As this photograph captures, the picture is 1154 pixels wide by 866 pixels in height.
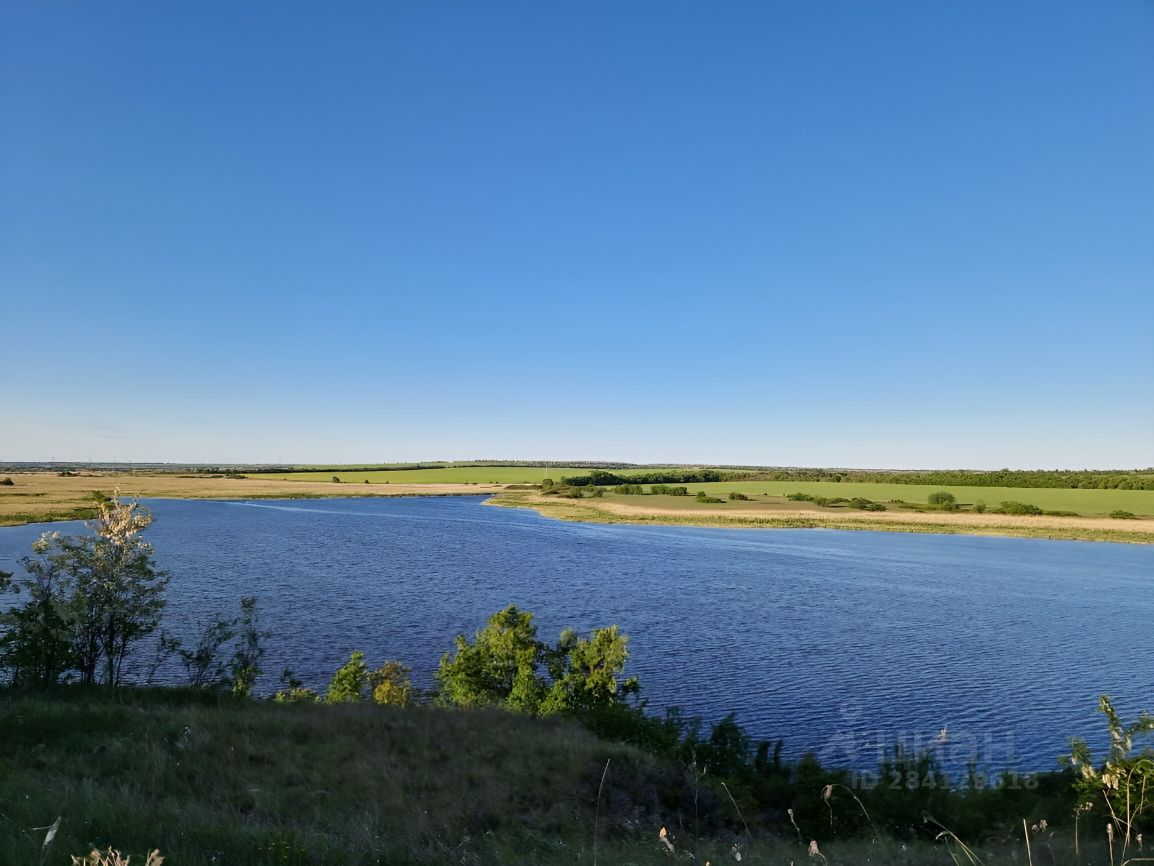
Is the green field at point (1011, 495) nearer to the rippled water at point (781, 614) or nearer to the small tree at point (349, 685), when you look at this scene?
the rippled water at point (781, 614)

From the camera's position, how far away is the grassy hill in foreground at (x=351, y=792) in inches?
286

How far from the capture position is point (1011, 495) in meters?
144

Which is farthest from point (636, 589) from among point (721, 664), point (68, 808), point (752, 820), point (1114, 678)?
point (68, 808)

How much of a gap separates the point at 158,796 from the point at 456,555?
5952 cm

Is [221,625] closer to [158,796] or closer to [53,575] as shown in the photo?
[53,575]

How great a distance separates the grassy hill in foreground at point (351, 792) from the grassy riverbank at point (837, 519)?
3849 inches

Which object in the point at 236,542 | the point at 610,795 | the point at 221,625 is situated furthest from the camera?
the point at 236,542

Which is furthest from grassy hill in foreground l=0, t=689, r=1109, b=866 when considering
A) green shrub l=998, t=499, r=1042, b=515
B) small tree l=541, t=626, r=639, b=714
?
green shrub l=998, t=499, r=1042, b=515

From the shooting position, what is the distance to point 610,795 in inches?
596

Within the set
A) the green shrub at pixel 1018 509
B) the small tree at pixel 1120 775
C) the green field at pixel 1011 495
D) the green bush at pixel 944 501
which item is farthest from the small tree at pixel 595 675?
the green field at pixel 1011 495

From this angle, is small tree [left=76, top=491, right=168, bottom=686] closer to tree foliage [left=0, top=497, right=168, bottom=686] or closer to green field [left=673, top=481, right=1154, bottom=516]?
tree foliage [left=0, top=497, right=168, bottom=686]

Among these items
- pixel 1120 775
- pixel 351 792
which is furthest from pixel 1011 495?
pixel 351 792

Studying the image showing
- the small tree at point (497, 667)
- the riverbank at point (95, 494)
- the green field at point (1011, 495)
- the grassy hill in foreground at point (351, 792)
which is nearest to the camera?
the grassy hill in foreground at point (351, 792)

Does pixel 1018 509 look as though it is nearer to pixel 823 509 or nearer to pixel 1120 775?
pixel 823 509
